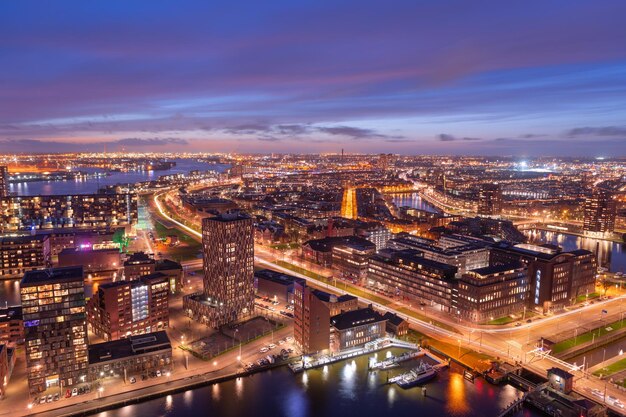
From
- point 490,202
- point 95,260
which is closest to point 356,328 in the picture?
point 95,260

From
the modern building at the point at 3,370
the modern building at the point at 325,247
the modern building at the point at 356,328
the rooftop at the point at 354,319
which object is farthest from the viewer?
the modern building at the point at 325,247

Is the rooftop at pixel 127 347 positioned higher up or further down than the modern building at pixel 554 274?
further down

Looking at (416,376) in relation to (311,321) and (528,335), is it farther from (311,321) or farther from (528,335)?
(528,335)

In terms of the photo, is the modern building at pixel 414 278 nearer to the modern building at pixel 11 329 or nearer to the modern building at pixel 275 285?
the modern building at pixel 275 285

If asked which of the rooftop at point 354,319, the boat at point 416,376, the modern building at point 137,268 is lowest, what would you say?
the boat at point 416,376

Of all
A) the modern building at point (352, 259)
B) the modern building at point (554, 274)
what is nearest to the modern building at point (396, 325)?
the modern building at point (352, 259)

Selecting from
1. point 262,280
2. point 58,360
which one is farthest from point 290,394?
point 262,280

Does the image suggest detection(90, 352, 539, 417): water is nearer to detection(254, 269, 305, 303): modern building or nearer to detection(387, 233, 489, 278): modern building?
detection(254, 269, 305, 303): modern building

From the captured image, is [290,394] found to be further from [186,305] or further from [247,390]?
[186,305]

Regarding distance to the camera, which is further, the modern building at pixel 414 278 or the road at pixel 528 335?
the modern building at pixel 414 278
